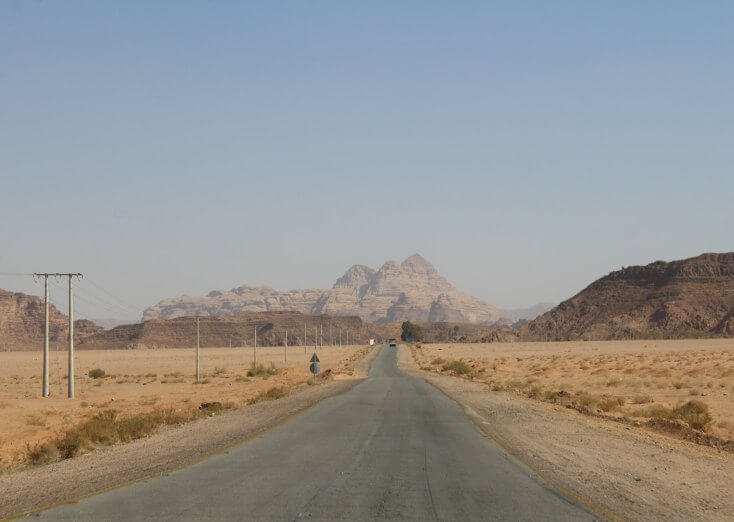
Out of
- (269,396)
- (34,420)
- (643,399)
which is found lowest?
(643,399)

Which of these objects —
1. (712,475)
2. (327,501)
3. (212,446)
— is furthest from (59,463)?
(712,475)

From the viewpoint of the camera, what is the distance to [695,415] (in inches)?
1100

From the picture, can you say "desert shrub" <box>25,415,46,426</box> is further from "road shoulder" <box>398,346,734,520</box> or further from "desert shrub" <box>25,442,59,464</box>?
"road shoulder" <box>398,346,734,520</box>

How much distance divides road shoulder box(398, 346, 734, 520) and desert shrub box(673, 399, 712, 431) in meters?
2.43

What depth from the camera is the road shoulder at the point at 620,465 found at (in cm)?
1295

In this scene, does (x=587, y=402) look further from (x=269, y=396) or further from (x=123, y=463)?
(x=123, y=463)

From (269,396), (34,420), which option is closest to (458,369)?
(269,396)

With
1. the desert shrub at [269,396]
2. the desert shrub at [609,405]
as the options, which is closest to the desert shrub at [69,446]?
the desert shrub at [269,396]

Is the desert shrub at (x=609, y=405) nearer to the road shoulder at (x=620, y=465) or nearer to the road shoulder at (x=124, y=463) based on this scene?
the road shoulder at (x=620, y=465)

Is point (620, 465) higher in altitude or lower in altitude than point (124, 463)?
lower

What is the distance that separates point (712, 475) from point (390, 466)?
6.41 meters

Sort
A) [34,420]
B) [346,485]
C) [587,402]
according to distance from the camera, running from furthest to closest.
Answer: [587,402]
[34,420]
[346,485]

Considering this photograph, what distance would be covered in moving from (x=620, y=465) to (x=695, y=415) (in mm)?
11840

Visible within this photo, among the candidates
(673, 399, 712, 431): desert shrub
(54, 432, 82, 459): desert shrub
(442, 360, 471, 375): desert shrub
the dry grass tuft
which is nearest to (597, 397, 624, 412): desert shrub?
(673, 399, 712, 431): desert shrub
